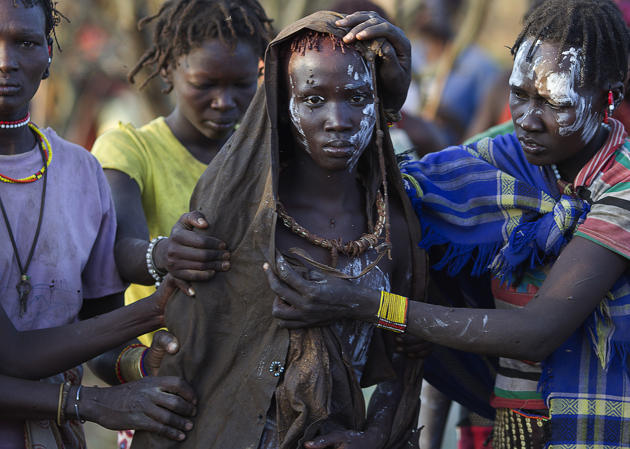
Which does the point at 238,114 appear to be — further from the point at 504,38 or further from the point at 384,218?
the point at 504,38

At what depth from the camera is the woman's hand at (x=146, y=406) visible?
9.04 feet

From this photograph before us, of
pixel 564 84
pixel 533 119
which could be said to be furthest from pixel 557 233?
pixel 564 84

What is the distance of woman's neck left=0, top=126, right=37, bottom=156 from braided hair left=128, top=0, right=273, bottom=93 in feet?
3.20

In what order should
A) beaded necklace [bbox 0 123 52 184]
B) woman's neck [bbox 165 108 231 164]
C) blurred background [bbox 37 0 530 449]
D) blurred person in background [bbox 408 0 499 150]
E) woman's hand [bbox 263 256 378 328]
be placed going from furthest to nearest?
blurred person in background [bbox 408 0 499 150]
blurred background [bbox 37 0 530 449]
woman's neck [bbox 165 108 231 164]
beaded necklace [bbox 0 123 52 184]
woman's hand [bbox 263 256 378 328]

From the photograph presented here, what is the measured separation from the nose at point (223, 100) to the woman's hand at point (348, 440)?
61.6 inches

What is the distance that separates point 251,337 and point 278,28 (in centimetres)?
588

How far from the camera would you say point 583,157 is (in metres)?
3.09

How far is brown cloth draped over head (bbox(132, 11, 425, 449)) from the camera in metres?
2.72

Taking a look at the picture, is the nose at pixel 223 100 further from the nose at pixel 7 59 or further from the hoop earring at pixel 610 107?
the hoop earring at pixel 610 107

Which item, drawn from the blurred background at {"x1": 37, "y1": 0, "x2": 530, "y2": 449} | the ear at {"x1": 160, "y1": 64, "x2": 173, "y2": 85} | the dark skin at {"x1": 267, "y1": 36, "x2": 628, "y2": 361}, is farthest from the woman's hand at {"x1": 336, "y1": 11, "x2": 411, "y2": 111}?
the blurred background at {"x1": 37, "y1": 0, "x2": 530, "y2": 449}

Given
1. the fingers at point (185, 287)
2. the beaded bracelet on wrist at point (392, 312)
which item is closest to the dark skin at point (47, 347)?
the fingers at point (185, 287)

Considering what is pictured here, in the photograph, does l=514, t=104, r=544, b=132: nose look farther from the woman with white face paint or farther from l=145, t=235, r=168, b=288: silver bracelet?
l=145, t=235, r=168, b=288: silver bracelet

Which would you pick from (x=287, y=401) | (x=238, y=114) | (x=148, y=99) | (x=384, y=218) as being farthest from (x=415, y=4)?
(x=287, y=401)

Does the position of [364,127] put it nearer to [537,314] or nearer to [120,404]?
[537,314]
